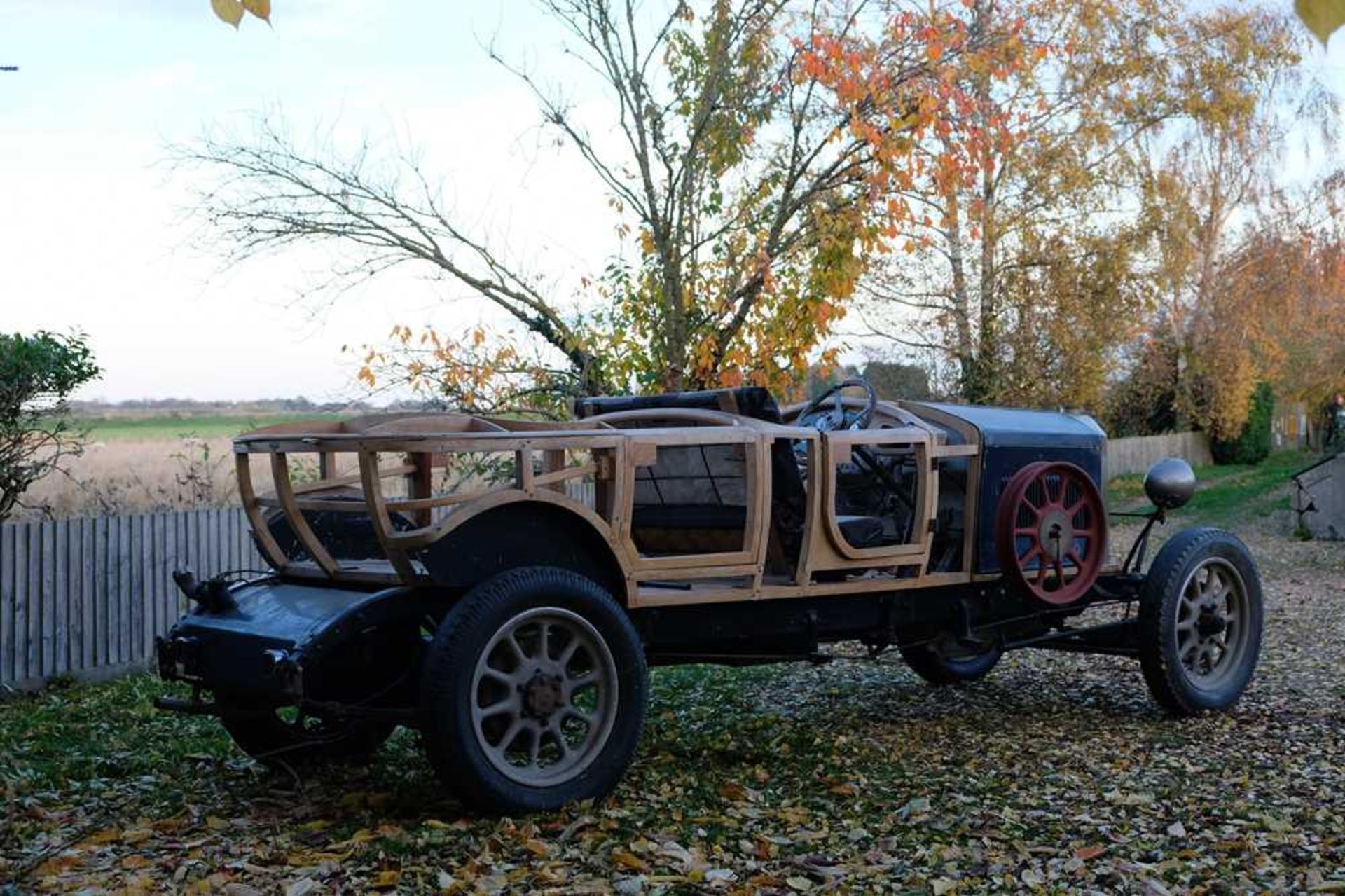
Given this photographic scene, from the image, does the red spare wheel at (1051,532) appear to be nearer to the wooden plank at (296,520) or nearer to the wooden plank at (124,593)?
the wooden plank at (296,520)

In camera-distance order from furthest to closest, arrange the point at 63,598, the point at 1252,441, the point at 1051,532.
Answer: the point at 1252,441 < the point at 63,598 < the point at 1051,532

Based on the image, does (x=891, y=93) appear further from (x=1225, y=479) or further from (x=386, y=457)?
(x=1225, y=479)

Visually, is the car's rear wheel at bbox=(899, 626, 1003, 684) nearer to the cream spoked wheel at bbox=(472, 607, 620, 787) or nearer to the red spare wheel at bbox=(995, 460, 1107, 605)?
the red spare wheel at bbox=(995, 460, 1107, 605)

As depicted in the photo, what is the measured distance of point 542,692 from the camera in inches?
206

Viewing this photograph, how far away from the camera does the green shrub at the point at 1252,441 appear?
36625mm

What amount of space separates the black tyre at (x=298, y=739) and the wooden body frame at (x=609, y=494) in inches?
24.5

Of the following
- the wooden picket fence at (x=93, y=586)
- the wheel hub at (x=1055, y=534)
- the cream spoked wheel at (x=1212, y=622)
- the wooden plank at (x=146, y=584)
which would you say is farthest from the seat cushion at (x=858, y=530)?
the wooden plank at (x=146, y=584)

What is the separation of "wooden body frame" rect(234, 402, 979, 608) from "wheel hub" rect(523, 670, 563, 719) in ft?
1.80

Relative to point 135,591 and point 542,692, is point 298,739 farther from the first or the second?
point 135,591

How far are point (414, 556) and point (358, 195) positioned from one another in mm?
6997

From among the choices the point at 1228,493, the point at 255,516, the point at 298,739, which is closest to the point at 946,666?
the point at 298,739

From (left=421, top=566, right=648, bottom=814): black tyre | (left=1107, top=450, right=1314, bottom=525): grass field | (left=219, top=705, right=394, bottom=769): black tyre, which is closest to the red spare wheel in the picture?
(left=421, top=566, right=648, bottom=814): black tyre

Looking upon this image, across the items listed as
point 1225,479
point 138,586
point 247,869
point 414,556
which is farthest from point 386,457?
point 1225,479

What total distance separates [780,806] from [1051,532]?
216 centimetres
